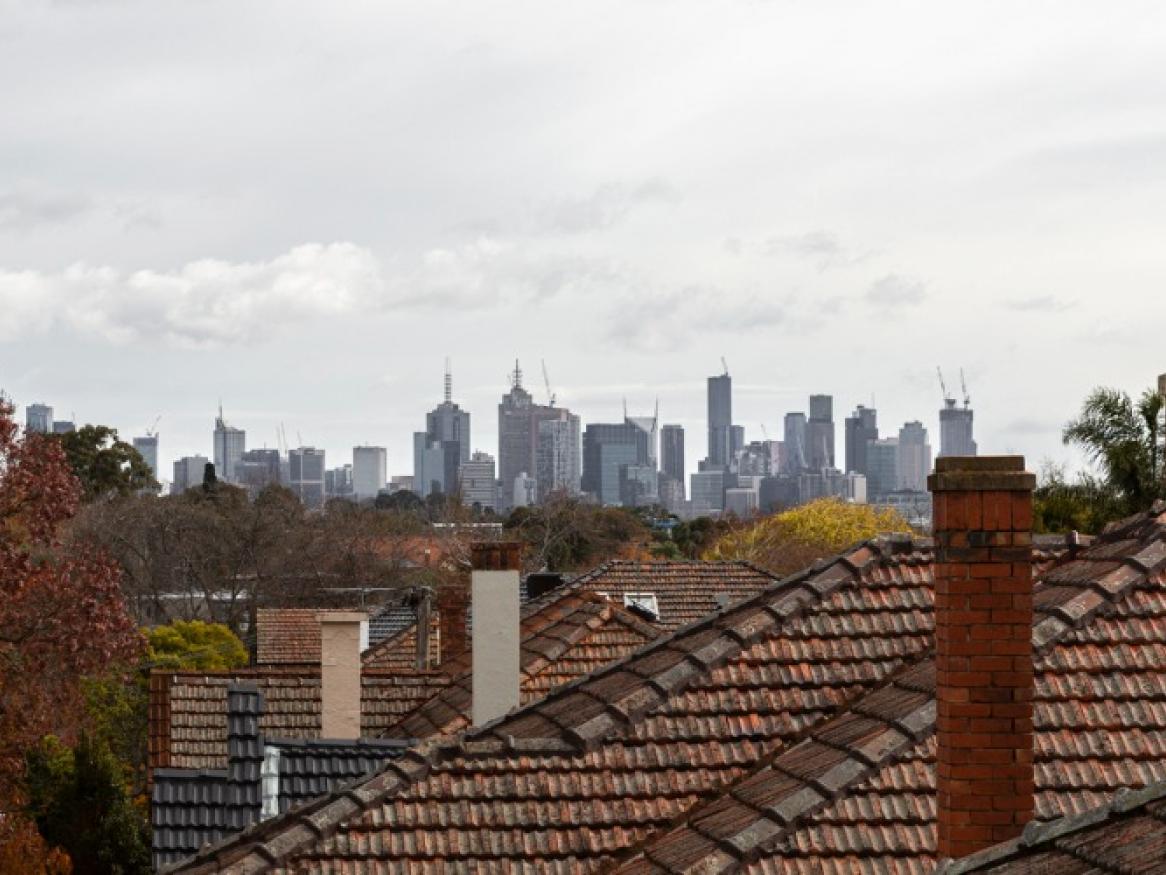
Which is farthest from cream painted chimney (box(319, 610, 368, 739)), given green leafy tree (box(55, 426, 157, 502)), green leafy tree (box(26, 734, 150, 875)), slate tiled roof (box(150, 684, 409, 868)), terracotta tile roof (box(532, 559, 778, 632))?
green leafy tree (box(55, 426, 157, 502))

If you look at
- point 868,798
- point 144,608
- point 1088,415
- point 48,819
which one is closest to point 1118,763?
point 868,798

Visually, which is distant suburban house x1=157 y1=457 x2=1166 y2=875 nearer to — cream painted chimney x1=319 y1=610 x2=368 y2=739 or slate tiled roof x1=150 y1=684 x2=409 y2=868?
slate tiled roof x1=150 y1=684 x2=409 y2=868

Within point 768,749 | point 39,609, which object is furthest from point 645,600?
point 768,749

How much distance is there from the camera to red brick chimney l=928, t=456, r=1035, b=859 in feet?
26.7

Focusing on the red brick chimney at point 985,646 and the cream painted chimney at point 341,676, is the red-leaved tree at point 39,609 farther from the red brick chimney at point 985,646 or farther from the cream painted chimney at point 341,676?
the red brick chimney at point 985,646

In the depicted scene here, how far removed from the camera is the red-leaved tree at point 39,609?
24.2 metres

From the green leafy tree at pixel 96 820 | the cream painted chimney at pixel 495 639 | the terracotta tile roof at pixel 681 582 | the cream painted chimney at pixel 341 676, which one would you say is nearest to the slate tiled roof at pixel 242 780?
the cream painted chimney at pixel 341 676

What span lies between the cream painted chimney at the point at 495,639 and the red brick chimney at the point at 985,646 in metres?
6.00

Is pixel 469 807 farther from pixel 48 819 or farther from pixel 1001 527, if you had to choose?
pixel 48 819

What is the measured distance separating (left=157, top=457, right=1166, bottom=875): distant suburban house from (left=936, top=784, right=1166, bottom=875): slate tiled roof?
197 centimetres

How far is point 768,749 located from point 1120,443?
27981mm

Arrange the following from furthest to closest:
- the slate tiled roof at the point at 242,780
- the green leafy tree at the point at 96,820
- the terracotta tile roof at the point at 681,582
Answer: the terracotta tile roof at the point at 681,582 < the green leafy tree at the point at 96,820 < the slate tiled roof at the point at 242,780

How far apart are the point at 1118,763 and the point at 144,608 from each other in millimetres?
59516

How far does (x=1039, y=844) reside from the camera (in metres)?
6.02
